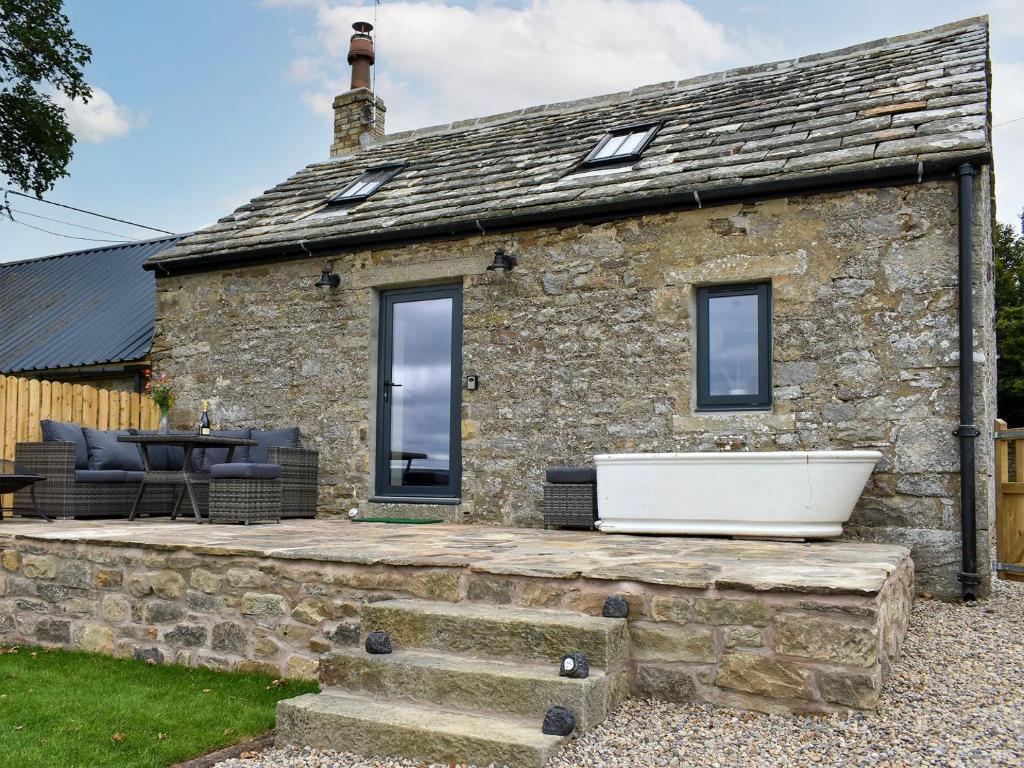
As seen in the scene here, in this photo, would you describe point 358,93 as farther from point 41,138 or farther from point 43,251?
point 43,251

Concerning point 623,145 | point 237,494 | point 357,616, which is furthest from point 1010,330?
point 357,616

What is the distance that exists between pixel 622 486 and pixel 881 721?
328 centimetres

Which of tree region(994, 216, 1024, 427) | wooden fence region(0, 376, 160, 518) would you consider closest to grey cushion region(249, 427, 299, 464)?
wooden fence region(0, 376, 160, 518)

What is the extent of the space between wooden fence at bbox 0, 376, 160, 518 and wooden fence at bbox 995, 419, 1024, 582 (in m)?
8.53

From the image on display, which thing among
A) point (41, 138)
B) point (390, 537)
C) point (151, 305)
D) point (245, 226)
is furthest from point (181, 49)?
point (390, 537)

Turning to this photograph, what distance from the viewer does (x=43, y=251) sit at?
1659cm

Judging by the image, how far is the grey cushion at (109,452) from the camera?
7.96 metres

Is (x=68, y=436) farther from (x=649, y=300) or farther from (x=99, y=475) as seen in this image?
(x=649, y=300)

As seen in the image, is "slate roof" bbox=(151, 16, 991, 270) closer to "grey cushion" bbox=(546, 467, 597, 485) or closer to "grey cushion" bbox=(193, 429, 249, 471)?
"grey cushion" bbox=(193, 429, 249, 471)

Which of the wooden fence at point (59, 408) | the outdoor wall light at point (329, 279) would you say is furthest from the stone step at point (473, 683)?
the wooden fence at point (59, 408)

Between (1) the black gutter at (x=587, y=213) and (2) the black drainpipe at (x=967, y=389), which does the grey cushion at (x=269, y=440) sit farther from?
(2) the black drainpipe at (x=967, y=389)

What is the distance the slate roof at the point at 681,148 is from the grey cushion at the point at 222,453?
6.17 feet

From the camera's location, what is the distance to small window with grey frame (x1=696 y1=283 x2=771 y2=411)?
6816 mm

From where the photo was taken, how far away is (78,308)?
44.1ft
